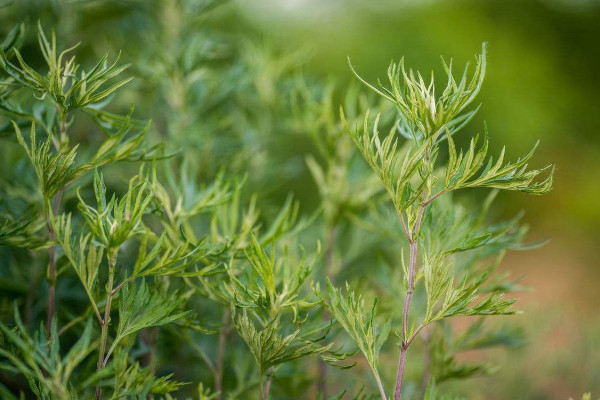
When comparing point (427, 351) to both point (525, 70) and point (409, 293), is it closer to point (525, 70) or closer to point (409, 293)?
point (409, 293)

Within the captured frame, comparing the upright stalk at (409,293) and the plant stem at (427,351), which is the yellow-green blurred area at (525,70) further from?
the upright stalk at (409,293)

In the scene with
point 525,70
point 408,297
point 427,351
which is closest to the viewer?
point 408,297

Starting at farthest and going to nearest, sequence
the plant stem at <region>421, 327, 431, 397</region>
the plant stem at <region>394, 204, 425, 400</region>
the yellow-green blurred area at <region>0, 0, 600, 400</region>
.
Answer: the yellow-green blurred area at <region>0, 0, 600, 400</region>
the plant stem at <region>421, 327, 431, 397</region>
the plant stem at <region>394, 204, 425, 400</region>

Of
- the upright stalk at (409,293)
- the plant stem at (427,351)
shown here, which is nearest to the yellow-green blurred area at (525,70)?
the plant stem at (427,351)

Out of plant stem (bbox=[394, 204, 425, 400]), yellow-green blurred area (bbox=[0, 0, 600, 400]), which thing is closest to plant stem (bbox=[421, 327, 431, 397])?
plant stem (bbox=[394, 204, 425, 400])

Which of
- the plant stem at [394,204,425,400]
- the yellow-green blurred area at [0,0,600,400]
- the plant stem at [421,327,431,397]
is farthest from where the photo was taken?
the yellow-green blurred area at [0,0,600,400]

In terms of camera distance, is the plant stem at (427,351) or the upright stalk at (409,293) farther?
the plant stem at (427,351)

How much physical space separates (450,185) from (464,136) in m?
2.64

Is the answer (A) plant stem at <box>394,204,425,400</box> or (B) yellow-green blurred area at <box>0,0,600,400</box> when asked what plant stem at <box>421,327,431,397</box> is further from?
(B) yellow-green blurred area at <box>0,0,600,400</box>

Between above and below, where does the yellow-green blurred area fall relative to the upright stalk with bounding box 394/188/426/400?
above

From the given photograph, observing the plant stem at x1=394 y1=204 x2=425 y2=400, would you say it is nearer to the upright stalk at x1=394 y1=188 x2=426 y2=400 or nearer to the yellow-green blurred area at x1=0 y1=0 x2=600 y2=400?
the upright stalk at x1=394 y1=188 x2=426 y2=400

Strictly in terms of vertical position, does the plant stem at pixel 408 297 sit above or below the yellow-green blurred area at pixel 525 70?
below

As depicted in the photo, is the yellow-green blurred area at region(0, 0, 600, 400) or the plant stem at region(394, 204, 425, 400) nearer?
the plant stem at region(394, 204, 425, 400)

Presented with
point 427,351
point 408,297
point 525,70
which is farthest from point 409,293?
point 525,70
